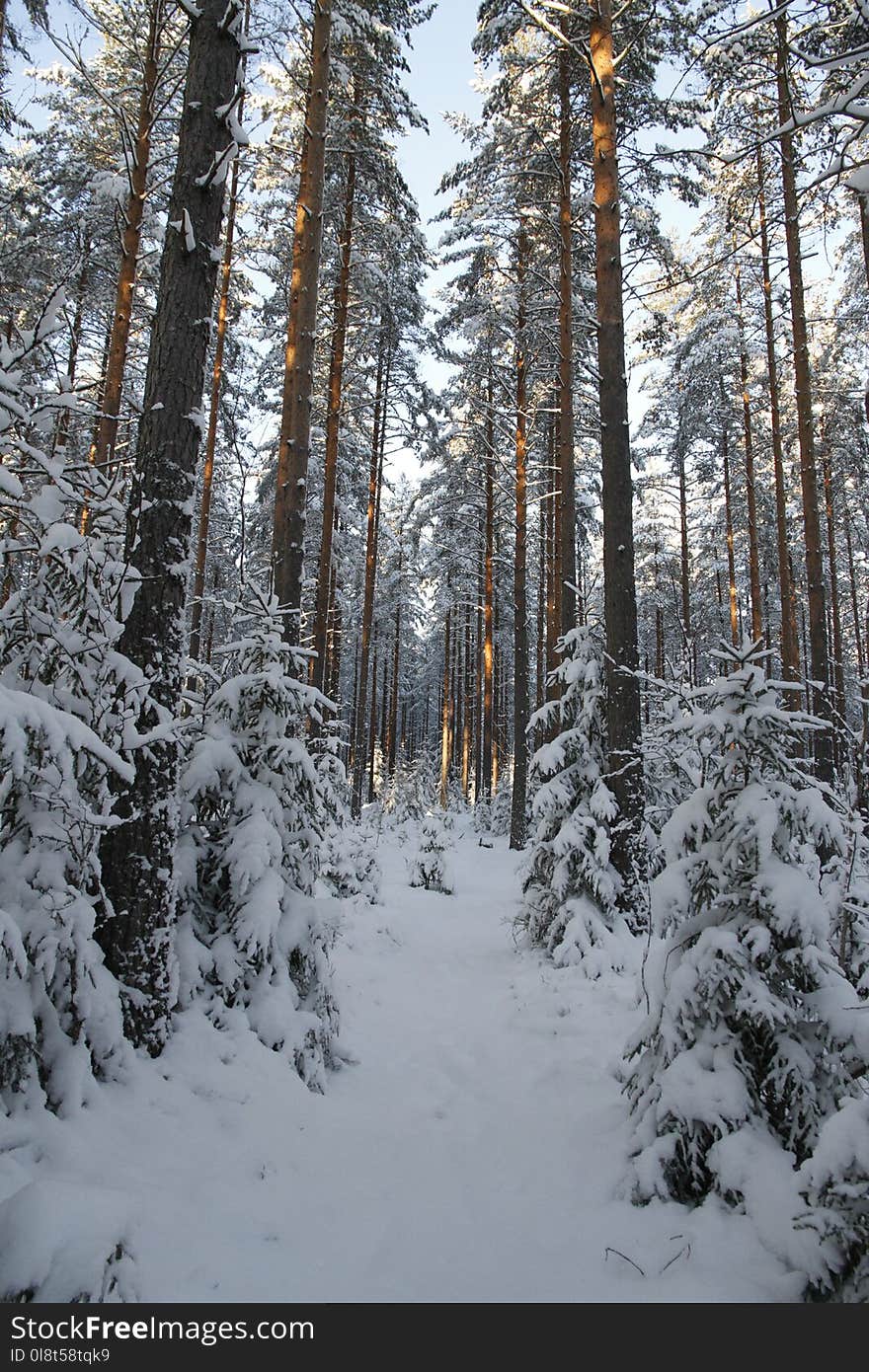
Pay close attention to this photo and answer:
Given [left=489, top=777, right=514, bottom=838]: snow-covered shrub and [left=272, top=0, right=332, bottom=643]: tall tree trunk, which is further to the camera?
→ [left=489, top=777, right=514, bottom=838]: snow-covered shrub

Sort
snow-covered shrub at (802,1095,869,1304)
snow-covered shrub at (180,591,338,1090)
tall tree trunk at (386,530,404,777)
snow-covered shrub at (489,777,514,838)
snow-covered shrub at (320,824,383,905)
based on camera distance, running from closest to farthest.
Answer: snow-covered shrub at (802,1095,869,1304) < snow-covered shrub at (180,591,338,1090) < snow-covered shrub at (320,824,383,905) < snow-covered shrub at (489,777,514,838) < tall tree trunk at (386,530,404,777)

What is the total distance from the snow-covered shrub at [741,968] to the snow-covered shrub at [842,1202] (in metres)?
0.44

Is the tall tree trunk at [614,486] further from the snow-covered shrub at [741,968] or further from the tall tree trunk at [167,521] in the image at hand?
the tall tree trunk at [167,521]

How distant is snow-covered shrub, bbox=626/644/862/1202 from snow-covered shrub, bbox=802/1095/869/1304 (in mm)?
440

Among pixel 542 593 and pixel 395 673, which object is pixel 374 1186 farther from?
pixel 395 673

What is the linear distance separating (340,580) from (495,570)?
5.09 m

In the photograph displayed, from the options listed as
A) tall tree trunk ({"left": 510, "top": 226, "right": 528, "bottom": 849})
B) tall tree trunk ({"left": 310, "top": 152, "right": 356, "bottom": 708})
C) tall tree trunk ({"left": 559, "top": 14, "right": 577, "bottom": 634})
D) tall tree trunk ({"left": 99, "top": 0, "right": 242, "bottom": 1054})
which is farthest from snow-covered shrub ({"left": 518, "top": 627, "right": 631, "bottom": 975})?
tall tree trunk ({"left": 510, "top": 226, "right": 528, "bottom": 849})

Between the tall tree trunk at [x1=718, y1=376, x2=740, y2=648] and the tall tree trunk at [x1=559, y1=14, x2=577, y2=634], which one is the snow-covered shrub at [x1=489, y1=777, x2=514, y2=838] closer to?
the tall tree trunk at [x1=559, y1=14, x2=577, y2=634]

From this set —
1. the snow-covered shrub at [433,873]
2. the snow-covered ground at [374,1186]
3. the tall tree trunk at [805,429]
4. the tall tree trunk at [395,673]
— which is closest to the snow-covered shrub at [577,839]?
the snow-covered ground at [374,1186]

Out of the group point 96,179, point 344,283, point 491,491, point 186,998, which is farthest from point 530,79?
point 186,998

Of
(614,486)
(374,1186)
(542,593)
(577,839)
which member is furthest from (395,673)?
(374,1186)

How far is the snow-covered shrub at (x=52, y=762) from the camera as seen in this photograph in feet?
8.25

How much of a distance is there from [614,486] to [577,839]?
13.1 ft

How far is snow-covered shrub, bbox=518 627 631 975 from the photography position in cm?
619
